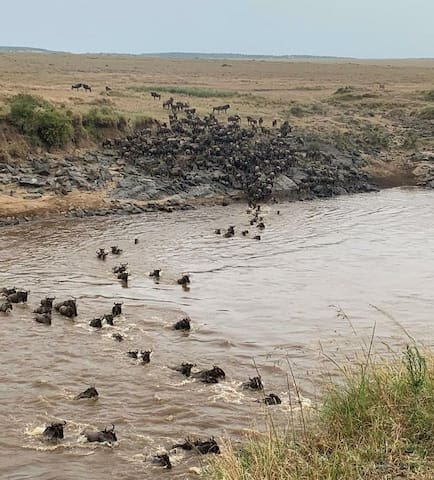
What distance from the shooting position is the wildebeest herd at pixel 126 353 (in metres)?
8.55

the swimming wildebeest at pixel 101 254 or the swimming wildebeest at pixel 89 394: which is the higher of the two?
the swimming wildebeest at pixel 89 394

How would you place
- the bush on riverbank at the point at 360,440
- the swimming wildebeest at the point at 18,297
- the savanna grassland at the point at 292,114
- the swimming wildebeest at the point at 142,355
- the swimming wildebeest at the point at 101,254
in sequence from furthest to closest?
the savanna grassland at the point at 292,114, the swimming wildebeest at the point at 101,254, the swimming wildebeest at the point at 18,297, the swimming wildebeest at the point at 142,355, the bush on riverbank at the point at 360,440

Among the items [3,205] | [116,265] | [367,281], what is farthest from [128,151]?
[367,281]

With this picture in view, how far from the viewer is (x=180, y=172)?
27578 mm

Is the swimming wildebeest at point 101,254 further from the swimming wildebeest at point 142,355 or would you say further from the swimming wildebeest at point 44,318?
the swimming wildebeest at point 142,355

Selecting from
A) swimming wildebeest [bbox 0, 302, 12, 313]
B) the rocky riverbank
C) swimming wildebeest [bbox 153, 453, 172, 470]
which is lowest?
swimming wildebeest [bbox 0, 302, 12, 313]

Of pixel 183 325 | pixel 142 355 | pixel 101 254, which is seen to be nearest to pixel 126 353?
pixel 142 355

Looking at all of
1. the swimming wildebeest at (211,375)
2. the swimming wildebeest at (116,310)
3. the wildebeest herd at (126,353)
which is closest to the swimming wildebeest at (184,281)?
the wildebeest herd at (126,353)

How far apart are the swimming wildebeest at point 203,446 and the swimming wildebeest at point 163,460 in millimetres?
333

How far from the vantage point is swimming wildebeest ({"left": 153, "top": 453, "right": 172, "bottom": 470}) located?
26.6 ft

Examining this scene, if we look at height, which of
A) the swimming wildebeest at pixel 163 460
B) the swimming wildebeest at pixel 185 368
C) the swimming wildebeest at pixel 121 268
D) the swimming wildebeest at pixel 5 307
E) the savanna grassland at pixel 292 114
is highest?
A: the savanna grassland at pixel 292 114

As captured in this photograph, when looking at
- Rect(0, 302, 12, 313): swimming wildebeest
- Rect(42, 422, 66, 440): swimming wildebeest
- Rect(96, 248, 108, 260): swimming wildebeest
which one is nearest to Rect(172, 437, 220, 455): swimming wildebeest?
Rect(42, 422, 66, 440): swimming wildebeest

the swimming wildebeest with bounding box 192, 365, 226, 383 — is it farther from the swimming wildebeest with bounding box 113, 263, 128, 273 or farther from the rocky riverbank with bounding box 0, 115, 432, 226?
the rocky riverbank with bounding box 0, 115, 432, 226

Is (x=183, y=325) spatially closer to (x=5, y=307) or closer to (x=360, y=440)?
(x=5, y=307)
